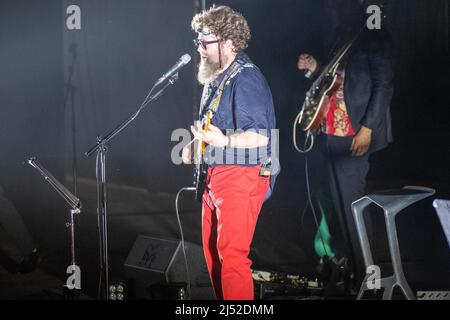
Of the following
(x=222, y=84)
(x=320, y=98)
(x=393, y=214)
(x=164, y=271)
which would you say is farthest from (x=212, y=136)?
(x=320, y=98)

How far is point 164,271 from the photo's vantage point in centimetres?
402

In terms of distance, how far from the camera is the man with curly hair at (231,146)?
11.0ft

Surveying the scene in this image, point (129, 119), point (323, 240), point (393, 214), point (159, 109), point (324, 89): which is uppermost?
point (324, 89)

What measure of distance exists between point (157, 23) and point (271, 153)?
171 inches

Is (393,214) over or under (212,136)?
under

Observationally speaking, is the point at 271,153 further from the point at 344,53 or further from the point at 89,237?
the point at 89,237

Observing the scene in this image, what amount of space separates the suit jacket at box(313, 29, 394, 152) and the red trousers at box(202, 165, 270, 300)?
A: 1.21 metres

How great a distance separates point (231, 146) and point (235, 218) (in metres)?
0.40

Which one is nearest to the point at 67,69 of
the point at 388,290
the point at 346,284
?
the point at 346,284

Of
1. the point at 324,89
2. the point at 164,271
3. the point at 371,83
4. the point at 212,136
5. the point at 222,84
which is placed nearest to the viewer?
the point at 212,136

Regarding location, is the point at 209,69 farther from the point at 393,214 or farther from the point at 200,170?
the point at 393,214

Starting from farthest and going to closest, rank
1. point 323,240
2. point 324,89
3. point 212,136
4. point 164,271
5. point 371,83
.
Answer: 1. point 323,240
2. point 324,89
3. point 371,83
4. point 164,271
5. point 212,136

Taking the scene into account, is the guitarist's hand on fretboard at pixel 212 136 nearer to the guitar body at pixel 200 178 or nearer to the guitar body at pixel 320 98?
the guitar body at pixel 200 178

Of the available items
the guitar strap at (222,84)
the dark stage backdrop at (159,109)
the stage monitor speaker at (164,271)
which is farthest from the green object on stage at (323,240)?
the guitar strap at (222,84)
